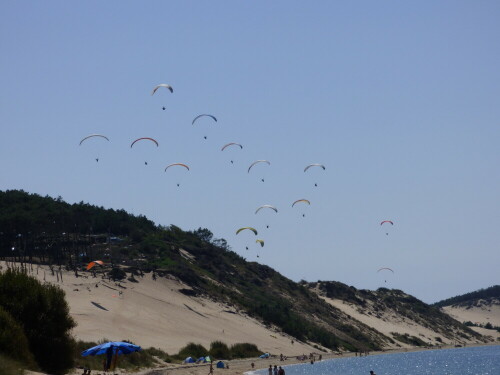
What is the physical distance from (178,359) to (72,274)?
2146 cm

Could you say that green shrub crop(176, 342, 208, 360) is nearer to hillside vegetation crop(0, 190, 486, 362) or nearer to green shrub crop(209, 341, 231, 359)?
green shrub crop(209, 341, 231, 359)

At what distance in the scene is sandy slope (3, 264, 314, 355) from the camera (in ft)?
185

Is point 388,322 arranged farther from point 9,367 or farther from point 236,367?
point 9,367

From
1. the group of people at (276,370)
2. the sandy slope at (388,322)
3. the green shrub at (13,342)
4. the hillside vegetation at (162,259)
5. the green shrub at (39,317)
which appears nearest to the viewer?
the green shrub at (13,342)

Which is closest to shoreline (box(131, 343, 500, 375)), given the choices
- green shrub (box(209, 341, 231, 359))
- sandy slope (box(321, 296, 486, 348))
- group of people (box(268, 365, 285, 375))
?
green shrub (box(209, 341, 231, 359))

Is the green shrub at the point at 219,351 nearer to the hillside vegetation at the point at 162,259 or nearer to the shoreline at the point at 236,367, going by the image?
the shoreline at the point at 236,367

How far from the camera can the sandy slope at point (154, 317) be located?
56.4 m

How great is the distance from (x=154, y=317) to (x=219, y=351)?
7.60 metres

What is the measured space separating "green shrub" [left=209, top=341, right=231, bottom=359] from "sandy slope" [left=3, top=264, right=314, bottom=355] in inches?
42.3

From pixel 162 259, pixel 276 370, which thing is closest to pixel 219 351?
pixel 276 370

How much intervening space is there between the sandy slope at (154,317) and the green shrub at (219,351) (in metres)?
1.07

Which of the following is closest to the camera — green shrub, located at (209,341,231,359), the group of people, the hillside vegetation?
the group of people

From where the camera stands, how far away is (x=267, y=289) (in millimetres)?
99625

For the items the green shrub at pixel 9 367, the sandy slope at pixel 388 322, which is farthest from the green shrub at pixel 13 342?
the sandy slope at pixel 388 322
